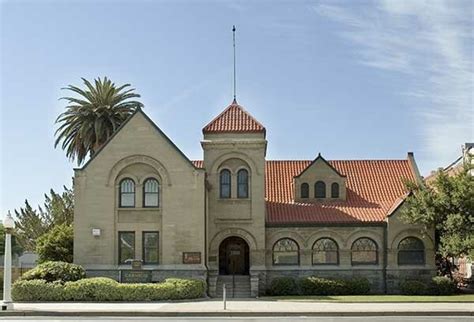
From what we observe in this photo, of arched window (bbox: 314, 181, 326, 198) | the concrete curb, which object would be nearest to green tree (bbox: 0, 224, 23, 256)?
arched window (bbox: 314, 181, 326, 198)

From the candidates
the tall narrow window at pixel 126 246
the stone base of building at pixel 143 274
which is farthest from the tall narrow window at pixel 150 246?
the stone base of building at pixel 143 274

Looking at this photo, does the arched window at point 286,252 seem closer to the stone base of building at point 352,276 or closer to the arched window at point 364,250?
the stone base of building at point 352,276

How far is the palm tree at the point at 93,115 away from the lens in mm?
54438

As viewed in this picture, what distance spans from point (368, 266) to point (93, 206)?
54.8 ft

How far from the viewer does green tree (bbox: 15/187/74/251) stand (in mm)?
57750

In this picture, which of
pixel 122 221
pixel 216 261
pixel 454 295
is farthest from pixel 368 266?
pixel 122 221

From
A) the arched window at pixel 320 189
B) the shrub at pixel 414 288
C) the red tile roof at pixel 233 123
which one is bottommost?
the shrub at pixel 414 288

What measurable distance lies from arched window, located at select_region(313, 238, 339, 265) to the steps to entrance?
440cm

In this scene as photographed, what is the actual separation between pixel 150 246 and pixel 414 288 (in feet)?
50.2

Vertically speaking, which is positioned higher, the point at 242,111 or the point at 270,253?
the point at 242,111

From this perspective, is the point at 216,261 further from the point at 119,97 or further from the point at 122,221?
the point at 119,97

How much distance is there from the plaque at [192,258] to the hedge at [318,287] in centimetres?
502

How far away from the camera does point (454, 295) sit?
41031mm

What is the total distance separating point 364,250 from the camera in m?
44.7
